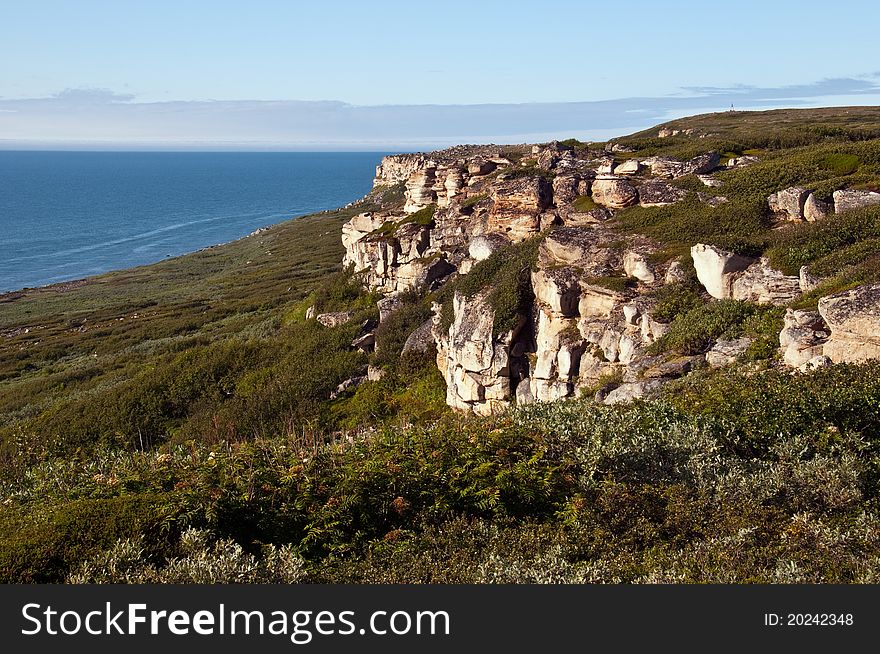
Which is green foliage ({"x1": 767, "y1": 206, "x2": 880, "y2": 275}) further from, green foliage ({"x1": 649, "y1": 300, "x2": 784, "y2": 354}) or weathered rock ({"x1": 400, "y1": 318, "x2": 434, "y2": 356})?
weathered rock ({"x1": 400, "y1": 318, "x2": 434, "y2": 356})

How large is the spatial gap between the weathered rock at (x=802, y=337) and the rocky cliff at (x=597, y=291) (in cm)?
3

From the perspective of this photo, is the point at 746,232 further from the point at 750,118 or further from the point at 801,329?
→ the point at 750,118

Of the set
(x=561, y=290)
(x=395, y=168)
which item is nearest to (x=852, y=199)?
(x=561, y=290)

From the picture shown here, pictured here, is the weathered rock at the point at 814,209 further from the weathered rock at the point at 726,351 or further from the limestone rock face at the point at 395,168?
the limestone rock face at the point at 395,168

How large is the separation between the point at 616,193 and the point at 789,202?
9.04 m

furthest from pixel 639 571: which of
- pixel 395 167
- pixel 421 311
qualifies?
pixel 395 167

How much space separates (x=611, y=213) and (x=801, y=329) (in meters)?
17.3

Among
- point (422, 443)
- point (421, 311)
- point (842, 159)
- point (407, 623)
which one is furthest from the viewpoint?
point (421, 311)

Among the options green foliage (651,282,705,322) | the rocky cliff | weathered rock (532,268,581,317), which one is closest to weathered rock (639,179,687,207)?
the rocky cliff

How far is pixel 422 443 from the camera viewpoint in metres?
15.2

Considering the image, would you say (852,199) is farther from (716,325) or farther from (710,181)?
(716,325)

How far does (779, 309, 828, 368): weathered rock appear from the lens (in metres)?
18.2

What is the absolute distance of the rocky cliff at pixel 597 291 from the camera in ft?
67.3

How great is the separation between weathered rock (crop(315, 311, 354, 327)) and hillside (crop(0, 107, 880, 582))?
0.88 feet
